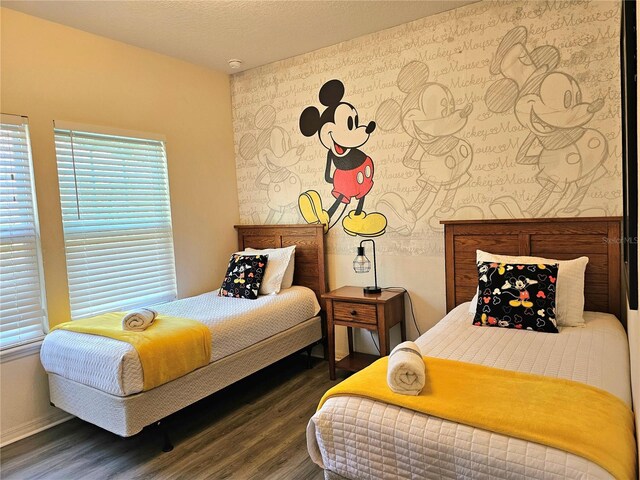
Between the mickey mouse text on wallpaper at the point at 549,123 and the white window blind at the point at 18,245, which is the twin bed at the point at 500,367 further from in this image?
the white window blind at the point at 18,245

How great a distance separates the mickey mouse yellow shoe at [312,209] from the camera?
3.61 m

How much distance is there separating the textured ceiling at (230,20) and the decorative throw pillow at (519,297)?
72.6 inches

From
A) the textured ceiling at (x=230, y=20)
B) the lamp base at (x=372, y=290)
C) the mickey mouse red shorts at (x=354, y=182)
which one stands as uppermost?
the textured ceiling at (x=230, y=20)

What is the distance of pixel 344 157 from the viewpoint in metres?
3.46

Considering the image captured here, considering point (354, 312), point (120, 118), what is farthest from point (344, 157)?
point (120, 118)

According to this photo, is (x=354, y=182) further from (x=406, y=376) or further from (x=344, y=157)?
(x=406, y=376)

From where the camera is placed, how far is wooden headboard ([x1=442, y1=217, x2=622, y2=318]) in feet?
8.11

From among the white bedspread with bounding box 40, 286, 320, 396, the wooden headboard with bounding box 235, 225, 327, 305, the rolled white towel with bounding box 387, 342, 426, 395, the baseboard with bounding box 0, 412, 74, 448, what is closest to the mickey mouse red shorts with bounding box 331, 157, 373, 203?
the wooden headboard with bounding box 235, 225, 327, 305

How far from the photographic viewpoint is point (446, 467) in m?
1.37

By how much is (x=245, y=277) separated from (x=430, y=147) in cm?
175

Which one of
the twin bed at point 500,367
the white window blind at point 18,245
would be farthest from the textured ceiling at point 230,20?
the twin bed at point 500,367

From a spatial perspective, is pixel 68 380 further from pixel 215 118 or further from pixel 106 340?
pixel 215 118

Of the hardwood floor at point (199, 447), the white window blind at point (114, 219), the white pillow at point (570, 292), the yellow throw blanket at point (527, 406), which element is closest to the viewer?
the yellow throw blanket at point (527, 406)

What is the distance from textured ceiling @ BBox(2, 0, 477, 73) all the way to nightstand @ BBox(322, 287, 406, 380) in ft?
6.57
